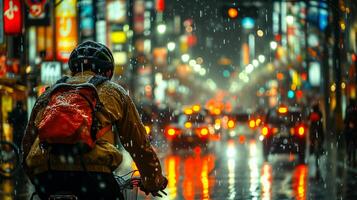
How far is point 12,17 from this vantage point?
1085 inches

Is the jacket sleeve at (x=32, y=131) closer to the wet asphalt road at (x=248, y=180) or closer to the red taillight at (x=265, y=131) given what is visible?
the wet asphalt road at (x=248, y=180)

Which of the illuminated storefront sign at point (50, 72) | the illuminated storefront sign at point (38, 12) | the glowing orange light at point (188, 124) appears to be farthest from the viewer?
the glowing orange light at point (188, 124)

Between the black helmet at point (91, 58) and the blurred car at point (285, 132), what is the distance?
67.3 feet

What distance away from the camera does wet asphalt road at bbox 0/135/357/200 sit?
48.3 ft

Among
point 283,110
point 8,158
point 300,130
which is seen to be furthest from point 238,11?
point 8,158

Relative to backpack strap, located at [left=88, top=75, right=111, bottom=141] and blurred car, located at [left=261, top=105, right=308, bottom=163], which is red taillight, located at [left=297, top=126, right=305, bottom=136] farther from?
backpack strap, located at [left=88, top=75, right=111, bottom=141]

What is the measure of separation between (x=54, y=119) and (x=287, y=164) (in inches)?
807

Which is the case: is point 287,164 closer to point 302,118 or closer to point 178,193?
point 302,118

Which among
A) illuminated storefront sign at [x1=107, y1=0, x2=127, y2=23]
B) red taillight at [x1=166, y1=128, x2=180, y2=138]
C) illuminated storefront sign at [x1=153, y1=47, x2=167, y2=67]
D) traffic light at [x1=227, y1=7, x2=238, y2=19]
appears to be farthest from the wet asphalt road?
illuminated storefront sign at [x1=153, y1=47, x2=167, y2=67]

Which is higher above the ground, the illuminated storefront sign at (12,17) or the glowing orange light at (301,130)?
the illuminated storefront sign at (12,17)

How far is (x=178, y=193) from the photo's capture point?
589 inches

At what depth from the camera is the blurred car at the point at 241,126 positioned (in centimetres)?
4925

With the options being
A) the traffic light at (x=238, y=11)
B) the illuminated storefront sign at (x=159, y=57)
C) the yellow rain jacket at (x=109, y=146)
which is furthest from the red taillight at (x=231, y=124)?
the illuminated storefront sign at (x=159, y=57)

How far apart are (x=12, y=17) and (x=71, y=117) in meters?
23.9
